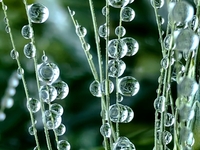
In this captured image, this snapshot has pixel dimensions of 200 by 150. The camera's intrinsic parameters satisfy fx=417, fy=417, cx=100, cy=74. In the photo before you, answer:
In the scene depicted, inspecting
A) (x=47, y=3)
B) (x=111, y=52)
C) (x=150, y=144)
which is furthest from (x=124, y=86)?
(x=47, y=3)

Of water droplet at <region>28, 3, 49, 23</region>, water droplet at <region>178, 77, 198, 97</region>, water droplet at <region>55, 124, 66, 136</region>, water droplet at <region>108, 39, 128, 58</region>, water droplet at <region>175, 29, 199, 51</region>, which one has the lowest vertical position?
water droplet at <region>55, 124, 66, 136</region>

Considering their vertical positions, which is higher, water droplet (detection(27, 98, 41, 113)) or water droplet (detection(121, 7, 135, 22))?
water droplet (detection(121, 7, 135, 22))

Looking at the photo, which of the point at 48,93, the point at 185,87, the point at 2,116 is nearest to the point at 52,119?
the point at 48,93

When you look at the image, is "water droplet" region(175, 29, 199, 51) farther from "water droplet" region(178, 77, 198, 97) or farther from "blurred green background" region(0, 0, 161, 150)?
"blurred green background" region(0, 0, 161, 150)

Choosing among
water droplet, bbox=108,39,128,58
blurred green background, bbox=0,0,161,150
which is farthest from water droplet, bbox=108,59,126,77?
blurred green background, bbox=0,0,161,150

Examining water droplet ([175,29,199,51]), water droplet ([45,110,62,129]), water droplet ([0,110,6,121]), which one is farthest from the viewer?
water droplet ([0,110,6,121])

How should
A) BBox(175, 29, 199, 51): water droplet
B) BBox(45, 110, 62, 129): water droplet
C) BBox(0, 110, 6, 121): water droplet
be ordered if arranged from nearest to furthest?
1. BBox(175, 29, 199, 51): water droplet
2. BBox(45, 110, 62, 129): water droplet
3. BBox(0, 110, 6, 121): water droplet
